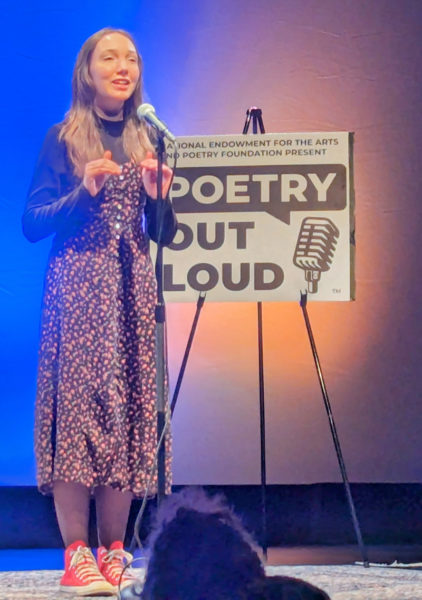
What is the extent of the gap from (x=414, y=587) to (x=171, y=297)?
1133 mm

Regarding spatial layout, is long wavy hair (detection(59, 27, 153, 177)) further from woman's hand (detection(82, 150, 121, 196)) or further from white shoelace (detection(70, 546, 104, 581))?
white shoelace (detection(70, 546, 104, 581))

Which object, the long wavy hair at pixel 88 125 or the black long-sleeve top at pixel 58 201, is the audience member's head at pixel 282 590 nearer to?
the black long-sleeve top at pixel 58 201

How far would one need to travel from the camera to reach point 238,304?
149 inches

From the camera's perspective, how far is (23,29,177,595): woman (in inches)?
96.2

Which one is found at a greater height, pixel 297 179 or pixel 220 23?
pixel 220 23

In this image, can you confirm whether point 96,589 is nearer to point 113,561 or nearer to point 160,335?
point 113,561

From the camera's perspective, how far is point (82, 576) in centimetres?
237

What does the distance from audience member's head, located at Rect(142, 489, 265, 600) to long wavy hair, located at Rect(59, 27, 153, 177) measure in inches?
50.6

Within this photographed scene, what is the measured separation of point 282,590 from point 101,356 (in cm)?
110

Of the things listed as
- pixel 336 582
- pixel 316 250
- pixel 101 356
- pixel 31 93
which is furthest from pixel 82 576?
pixel 31 93

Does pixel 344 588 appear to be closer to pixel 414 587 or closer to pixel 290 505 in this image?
pixel 414 587

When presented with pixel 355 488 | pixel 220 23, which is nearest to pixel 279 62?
pixel 220 23

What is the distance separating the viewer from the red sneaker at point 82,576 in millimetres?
2332

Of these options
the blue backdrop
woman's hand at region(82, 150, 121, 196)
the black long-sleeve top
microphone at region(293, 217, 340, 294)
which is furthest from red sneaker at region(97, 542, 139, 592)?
the blue backdrop
